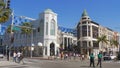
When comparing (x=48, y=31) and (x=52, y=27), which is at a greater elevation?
(x=52, y=27)

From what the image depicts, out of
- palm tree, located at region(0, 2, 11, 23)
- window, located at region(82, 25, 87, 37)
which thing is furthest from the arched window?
palm tree, located at region(0, 2, 11, 23)

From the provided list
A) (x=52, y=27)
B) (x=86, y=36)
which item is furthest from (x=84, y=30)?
(x=52, y=27)

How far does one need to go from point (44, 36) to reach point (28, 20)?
15452 mm

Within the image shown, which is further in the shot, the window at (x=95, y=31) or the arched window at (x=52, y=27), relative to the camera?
the window at (x=95, y=31)

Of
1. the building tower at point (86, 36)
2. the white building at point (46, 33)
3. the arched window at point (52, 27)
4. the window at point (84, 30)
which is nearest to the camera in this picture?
the white building at point (46, 33)

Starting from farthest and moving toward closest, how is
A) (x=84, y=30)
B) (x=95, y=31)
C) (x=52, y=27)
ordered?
(x=95, y=31) → (x=84, y=30) → (x=52, y=27)

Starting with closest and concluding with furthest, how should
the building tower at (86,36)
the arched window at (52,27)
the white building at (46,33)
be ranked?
1. the white building at (46,33)
2. the arched window at (52,27)
3. the building tower at (86,36)

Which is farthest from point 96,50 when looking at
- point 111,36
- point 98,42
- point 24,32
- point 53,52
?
point 111,36

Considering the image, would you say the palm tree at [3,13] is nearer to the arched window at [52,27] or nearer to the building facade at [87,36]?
the arched window at [52,27]

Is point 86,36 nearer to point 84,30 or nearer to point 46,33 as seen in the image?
point 84,30

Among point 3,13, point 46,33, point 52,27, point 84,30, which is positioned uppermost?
point 52,27

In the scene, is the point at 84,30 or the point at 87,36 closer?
the point at 87,36

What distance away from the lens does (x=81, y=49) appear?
9238cm

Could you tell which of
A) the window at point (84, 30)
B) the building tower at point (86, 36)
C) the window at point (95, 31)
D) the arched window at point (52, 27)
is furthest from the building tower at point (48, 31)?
the window at point (95, 31)
